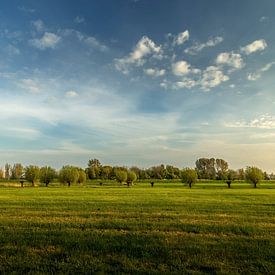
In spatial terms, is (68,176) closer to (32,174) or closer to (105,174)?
(32,174)

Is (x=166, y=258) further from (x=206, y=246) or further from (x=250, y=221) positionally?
(x=250, y=221)

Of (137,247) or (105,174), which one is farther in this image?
(105,174)

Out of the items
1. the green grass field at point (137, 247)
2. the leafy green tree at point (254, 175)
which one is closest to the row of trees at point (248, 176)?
the leafy green tree at point (254, 175)

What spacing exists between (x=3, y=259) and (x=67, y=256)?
1758 millimetres

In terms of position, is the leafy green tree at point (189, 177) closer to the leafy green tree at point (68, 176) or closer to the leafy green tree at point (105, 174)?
the leafy green tree at point (68, 176)

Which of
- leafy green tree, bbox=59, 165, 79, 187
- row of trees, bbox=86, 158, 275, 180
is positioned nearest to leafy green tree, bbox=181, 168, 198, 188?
leafy green tree, bbox=59, 165, 79, 187

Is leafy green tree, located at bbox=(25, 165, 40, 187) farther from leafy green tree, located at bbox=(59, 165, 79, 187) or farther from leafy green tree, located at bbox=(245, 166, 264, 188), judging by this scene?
leafy green tree, located at bbox=(245, 166, 264, 188)

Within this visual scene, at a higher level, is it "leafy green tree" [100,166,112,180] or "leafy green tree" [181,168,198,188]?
"leafy green tree" [100,166,112,180]

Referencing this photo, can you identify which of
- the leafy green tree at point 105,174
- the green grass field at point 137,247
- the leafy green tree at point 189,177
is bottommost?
the green grass field at point 137,247

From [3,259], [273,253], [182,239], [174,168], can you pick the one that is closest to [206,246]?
[182,239]

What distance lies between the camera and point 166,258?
30.1 feet

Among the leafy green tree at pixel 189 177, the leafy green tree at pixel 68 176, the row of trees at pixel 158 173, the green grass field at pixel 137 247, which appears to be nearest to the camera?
the green grass field at pixel 137 247

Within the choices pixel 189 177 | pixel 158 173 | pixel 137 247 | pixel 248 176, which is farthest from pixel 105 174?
pixel 137 247

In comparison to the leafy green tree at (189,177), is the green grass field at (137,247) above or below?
below
